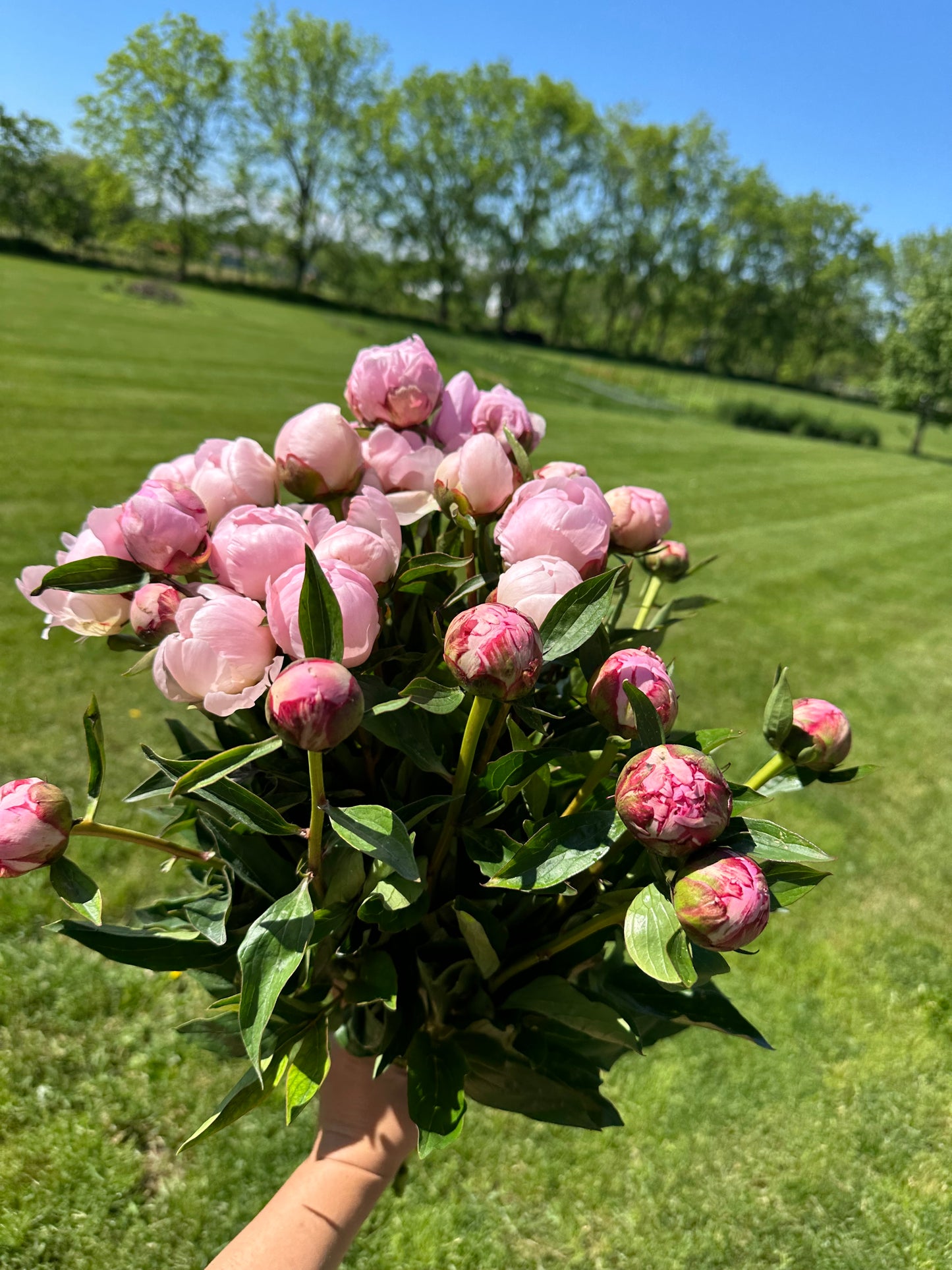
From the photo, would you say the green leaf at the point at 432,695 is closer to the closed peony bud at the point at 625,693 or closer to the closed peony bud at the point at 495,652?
the closed peony bud at the point at 495,652

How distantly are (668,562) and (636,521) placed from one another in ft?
0.53

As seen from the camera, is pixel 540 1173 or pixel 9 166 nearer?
pixel 540 1173

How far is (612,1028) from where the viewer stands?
2.63 ft

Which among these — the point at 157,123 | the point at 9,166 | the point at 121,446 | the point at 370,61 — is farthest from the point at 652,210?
the point at 121,446

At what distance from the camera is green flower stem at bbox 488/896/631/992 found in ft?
2.30

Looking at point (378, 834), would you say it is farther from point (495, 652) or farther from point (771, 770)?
point (771, 770)

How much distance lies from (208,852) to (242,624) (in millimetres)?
271

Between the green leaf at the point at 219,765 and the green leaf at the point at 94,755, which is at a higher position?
the green leaf at the point at 219,765

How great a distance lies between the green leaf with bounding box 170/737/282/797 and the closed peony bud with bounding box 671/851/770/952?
0.30 meters

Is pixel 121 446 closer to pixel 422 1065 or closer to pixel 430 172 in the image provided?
pixel 422 1065

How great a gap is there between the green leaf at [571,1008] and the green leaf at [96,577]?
20.8 inches

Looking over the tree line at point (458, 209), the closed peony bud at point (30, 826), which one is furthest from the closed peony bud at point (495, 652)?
the tree line at point (458, 209)

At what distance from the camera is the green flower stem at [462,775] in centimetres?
64

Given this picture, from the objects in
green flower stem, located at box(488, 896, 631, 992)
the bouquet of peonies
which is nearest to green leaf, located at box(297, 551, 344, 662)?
the bouquet of peonies
